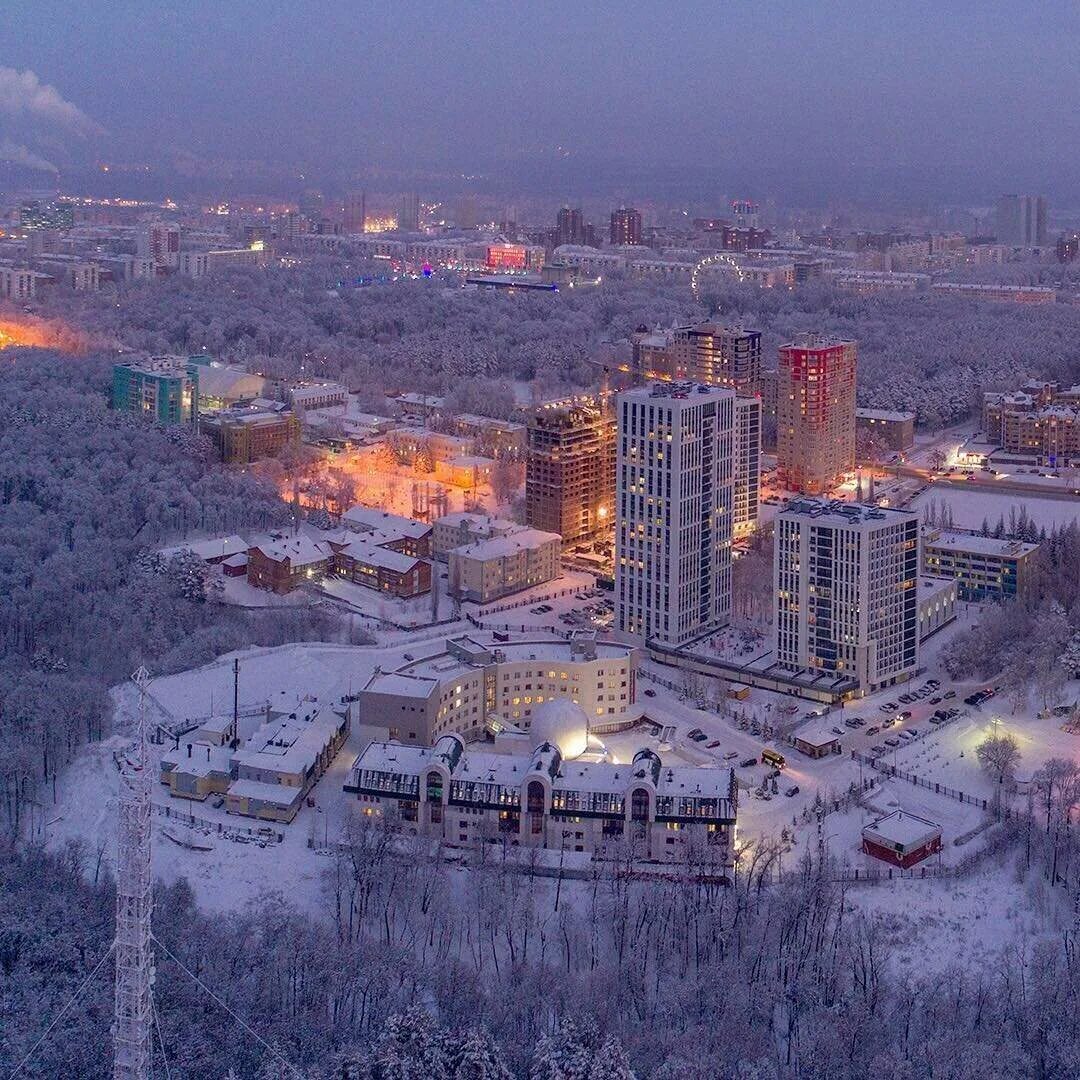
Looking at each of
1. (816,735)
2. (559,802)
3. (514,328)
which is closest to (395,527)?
(816,735)

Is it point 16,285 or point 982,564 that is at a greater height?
point 16,285

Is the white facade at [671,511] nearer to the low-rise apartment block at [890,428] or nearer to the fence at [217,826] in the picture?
the fence at [217,826]

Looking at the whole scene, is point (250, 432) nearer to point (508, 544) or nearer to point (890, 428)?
point (508, 544)

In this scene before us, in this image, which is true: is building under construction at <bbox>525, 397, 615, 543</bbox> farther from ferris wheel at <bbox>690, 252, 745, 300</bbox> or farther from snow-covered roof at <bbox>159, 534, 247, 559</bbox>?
ferris wheel at <bbox>690, 252, 745, 300</bbox>

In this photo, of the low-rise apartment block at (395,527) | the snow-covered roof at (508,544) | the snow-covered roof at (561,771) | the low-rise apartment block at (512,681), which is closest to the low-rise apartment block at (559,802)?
→ the snow-covered roof at (561,771)

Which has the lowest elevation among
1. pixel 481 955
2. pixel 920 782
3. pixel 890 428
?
pixel 481 955

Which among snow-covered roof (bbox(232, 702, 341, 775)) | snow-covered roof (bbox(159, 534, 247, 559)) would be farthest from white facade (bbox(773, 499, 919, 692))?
snow-covered roof (bbox(159, 534, 247, 559))
